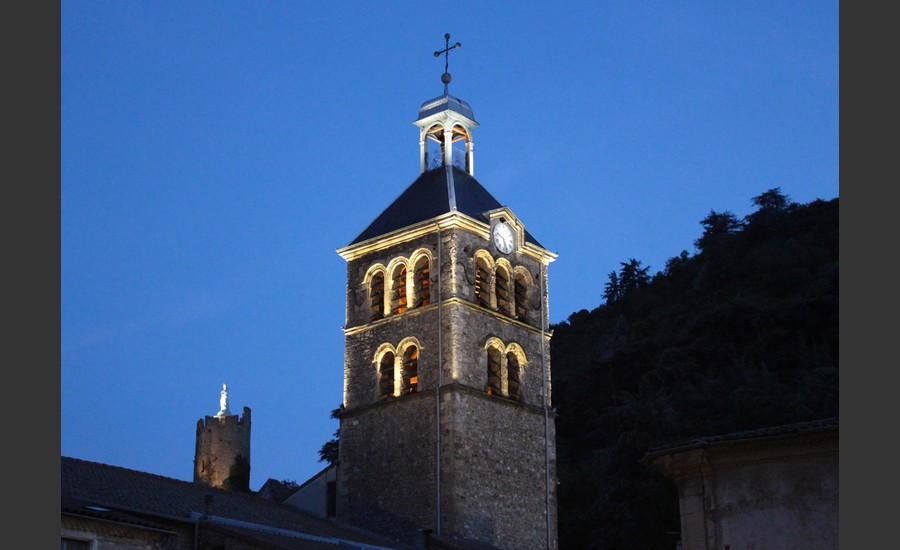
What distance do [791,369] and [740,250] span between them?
1890 cm

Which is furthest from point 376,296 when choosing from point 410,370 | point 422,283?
point 410,370

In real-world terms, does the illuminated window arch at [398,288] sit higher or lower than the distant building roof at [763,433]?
higher

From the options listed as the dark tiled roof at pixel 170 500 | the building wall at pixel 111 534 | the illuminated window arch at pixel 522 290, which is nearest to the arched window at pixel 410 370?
the illuminated window arch at pixel 522 290

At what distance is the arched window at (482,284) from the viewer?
38.7 m

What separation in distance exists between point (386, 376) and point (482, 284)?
410 cm

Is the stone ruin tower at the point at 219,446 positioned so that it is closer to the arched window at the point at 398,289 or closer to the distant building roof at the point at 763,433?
the arched window at the point at 398,289

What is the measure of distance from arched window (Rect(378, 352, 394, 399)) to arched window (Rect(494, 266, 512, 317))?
383 cm

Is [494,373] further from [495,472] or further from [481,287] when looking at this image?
[495,472]

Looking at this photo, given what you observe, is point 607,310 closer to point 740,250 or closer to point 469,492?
point 740,250

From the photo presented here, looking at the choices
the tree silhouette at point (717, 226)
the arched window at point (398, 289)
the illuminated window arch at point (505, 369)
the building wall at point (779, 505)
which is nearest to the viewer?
the building wall at point (779, 505)

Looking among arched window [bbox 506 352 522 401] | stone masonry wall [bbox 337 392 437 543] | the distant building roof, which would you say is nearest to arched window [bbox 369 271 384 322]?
stone masonry wall [bbox 337 392 437 543]

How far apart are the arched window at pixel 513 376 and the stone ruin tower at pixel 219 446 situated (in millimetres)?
21062

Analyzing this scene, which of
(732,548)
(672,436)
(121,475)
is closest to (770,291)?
(672,436)

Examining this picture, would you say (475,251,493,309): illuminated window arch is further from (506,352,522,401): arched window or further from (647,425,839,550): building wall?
(647,425,839,550): building wall
